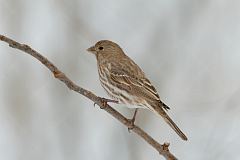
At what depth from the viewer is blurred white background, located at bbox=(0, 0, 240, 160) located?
6.66 metres

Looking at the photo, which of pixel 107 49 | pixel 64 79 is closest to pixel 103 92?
pixel 107 49

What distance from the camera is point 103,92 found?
766 centimetres

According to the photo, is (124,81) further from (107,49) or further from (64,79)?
(64,79)

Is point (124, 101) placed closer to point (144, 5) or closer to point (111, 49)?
point (111, 49)

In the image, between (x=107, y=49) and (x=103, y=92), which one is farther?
(x=103, y=92)

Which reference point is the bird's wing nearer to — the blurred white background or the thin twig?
the blurred white background

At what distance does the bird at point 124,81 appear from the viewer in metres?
5.27

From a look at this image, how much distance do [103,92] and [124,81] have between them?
2.03 metres

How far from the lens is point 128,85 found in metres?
5.60

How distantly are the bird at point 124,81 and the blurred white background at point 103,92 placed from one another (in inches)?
23.2

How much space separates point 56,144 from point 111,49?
50.4 inches

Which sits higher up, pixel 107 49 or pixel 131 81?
pixel 107 49

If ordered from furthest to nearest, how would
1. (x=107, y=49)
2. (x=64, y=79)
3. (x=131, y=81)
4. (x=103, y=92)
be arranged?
(x=103, y=92), (x=107, y=49), (x=131, y=81), (x=64, y=79)

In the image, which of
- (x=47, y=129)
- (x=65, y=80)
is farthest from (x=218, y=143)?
(x=47, y=129)
